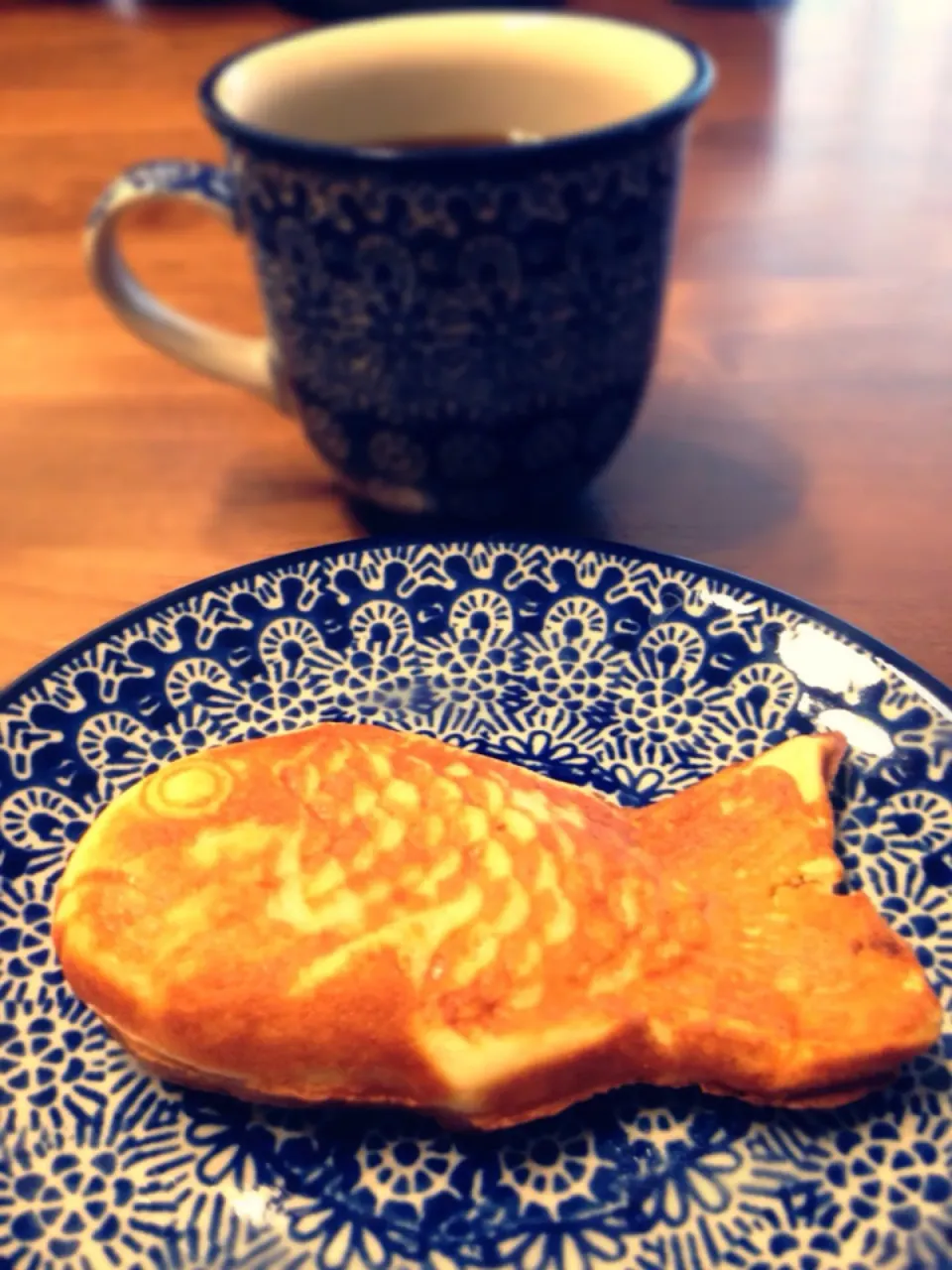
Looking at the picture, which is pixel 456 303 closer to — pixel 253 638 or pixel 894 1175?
pixel 253 638

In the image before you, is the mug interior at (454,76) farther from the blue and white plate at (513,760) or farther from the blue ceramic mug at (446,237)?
the blue and white plate at (513,760)

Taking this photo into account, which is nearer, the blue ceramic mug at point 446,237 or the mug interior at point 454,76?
the blue ceramic mug at point 446,237

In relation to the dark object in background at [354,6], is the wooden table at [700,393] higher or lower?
lower

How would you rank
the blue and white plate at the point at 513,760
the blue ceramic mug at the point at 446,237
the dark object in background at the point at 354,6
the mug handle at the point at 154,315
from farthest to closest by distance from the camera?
1. the dark object in background at the point at 354,6
2. the mug handle at the point at 154,315
3. the blue ceramic mug at the point at 446,237
4. the blue and white plate at the point at 513,760

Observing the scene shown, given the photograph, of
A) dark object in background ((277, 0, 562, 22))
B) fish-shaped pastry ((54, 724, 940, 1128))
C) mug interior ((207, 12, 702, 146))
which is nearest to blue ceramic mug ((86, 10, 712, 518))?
mug interior ((207, 12, 702, 146))

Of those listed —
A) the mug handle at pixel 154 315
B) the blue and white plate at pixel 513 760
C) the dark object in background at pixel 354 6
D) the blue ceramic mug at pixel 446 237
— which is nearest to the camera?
the blue and white plate at pixel 513 760

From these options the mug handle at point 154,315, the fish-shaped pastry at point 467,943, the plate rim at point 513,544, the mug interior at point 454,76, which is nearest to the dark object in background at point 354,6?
the mug interior at point 454,76
